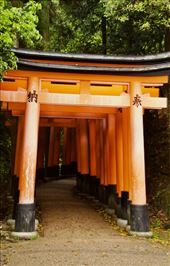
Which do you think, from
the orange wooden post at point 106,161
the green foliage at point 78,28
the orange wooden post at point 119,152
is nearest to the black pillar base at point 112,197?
the orange wooden post at point 106,161

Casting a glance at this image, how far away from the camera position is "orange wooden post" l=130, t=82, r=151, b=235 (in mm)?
8727

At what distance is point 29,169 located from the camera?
8688 millimetres

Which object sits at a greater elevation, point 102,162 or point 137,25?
point 137,25

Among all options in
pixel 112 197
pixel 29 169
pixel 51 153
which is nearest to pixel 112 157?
pixel 112 197

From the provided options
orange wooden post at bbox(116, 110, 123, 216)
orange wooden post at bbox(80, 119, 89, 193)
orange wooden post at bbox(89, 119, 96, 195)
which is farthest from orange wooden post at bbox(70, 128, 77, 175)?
orange wooden post at bbox(116, 110, 123, 216)

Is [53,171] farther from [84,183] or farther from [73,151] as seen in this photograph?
[84,183]

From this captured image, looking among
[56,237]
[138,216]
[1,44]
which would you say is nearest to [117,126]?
[138,216]

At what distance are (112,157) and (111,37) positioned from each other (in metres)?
6.48

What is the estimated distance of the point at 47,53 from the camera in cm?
864

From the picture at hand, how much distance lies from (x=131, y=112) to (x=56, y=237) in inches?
159

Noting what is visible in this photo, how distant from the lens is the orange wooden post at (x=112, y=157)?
11.9m

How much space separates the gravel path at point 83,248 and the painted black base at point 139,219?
46cm

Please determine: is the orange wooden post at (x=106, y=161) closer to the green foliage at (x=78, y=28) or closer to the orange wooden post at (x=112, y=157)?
the orange wooden post at (x=112, y=157)

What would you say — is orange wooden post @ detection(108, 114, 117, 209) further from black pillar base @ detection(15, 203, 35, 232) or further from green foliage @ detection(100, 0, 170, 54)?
black pillar base @ detection(15, 203, 35, 232)
